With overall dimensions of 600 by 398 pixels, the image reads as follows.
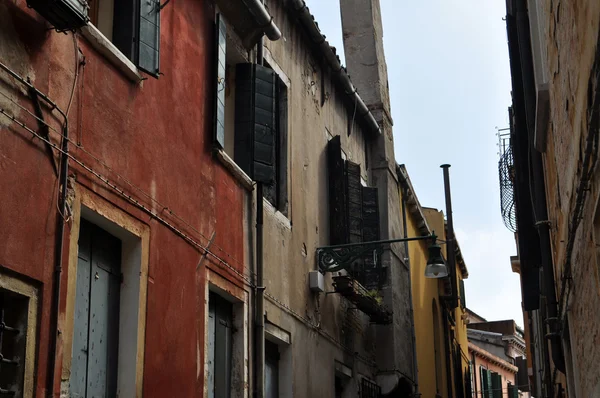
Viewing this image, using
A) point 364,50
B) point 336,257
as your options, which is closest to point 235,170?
point 336,257

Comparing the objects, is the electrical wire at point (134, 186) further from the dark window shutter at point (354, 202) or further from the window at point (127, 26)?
the dark window shutter at point (354, 202)

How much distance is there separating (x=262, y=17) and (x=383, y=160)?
668cm

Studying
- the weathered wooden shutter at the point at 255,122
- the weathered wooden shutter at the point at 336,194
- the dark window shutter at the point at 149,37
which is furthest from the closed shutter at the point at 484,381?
the dark window shutter at the point at 149,37

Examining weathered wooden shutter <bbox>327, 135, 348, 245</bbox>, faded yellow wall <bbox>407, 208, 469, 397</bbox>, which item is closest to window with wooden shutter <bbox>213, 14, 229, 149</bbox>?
weathered wooden shutter <bbox>327, 135, 348, 245</bbox>

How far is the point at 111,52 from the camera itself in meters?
7.49

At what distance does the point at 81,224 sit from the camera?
731cm

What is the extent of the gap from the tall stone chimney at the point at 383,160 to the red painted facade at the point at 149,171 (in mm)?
6523

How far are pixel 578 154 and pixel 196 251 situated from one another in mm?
4133

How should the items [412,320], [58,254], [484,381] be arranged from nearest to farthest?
[58,254]
[412,320]
[484,381]

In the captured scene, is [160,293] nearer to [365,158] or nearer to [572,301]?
[572,301]

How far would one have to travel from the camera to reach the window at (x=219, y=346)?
9.53m

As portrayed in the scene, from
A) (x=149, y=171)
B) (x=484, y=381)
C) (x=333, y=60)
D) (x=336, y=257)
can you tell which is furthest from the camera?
(x=484, y=381)

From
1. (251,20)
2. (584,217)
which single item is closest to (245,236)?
(251,20)

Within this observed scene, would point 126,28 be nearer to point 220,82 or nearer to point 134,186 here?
point 134,186
